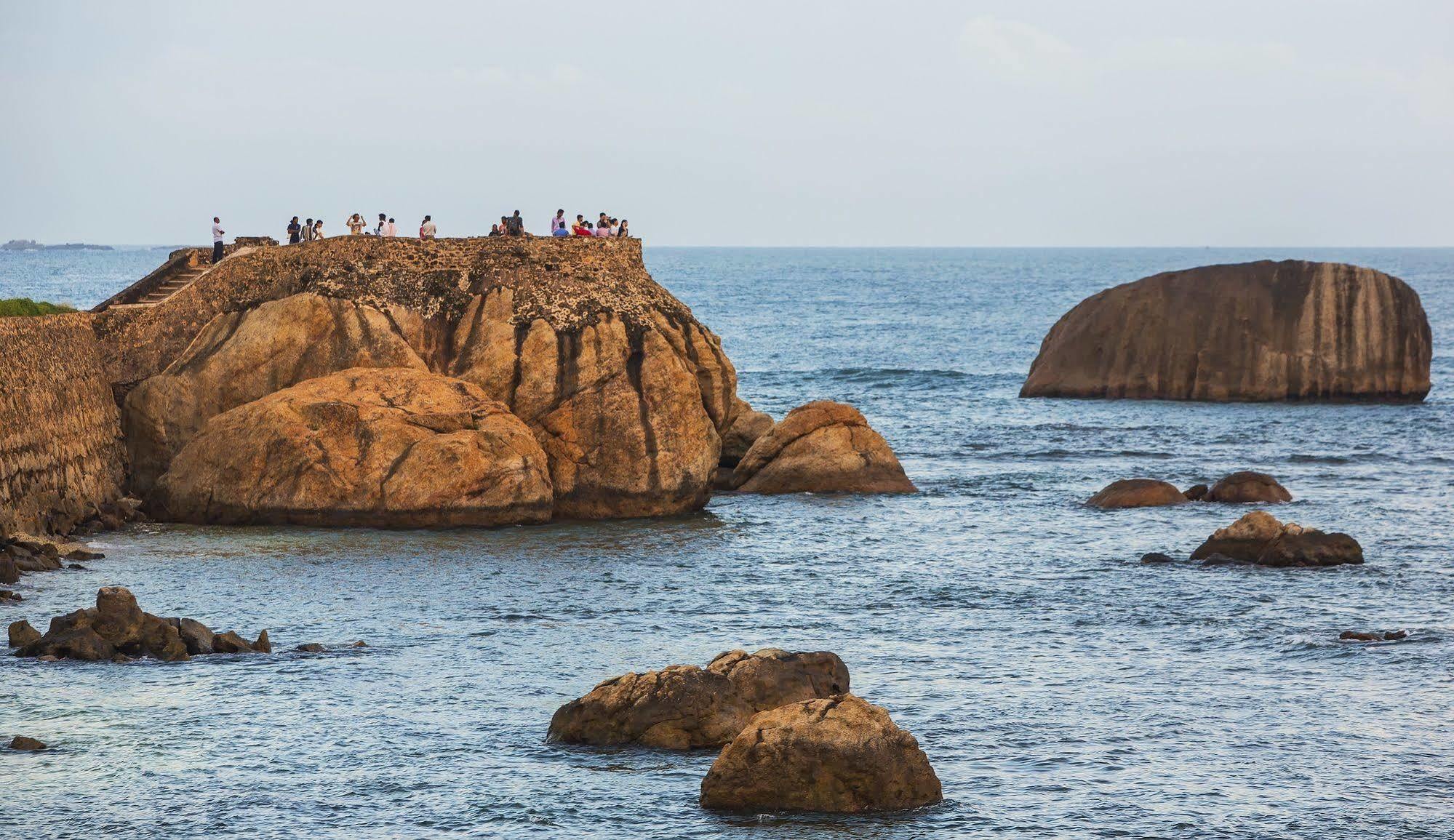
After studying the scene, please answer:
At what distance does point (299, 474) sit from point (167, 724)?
20.1 m

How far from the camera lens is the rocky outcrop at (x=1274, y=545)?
147 feet

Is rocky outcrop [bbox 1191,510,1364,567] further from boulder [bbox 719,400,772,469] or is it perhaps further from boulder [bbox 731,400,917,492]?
boulder [bbox 719,400,772,469]

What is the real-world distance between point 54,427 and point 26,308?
256 inches

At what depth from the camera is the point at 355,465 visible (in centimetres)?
4816

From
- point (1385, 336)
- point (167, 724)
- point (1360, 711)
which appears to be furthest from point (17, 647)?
point (1385, 336)

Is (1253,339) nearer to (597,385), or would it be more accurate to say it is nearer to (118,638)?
(597,385)

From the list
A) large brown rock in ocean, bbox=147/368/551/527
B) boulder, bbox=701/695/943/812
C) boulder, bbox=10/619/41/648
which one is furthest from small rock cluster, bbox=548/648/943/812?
large brown rock in ocean, bbox=147/368/551/527

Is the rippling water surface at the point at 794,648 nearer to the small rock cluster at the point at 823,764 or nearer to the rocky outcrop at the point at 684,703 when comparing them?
the small rock cluster at the point at 823,764

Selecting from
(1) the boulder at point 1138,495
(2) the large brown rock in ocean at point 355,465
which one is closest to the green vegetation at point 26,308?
(2) the large brown rock in ocean at point 355,465

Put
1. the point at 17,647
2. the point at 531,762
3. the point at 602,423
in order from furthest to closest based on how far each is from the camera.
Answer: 1. the point at 602,423
2. the point at 17,647
3. the point at 531,762

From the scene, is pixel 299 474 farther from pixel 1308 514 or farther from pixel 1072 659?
pixel 1308 514

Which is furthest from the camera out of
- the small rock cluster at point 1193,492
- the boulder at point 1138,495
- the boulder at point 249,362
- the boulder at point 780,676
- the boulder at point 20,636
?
the small rock cluster at point 1193,492

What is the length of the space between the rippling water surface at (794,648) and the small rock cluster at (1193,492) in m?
1.21

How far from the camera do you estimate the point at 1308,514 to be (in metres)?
53.8
